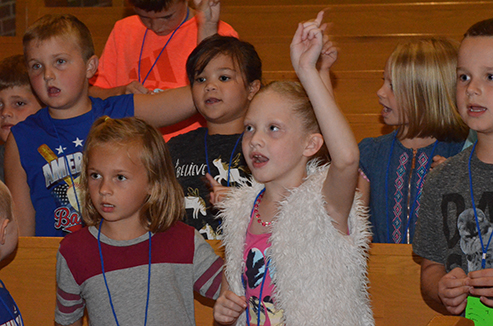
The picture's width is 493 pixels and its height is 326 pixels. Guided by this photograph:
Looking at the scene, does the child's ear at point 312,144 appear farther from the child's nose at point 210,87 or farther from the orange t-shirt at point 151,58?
the orange t-shirt at point 151,58

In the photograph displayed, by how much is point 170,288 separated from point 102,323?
0.68ft

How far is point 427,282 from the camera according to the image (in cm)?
164

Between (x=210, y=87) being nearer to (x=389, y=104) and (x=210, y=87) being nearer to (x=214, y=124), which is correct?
(x=214, y=124)

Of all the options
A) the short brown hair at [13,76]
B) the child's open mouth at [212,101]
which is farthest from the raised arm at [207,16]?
the short brown hair at [13,76]

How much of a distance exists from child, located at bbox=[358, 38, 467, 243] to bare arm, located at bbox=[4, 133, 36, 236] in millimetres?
1197

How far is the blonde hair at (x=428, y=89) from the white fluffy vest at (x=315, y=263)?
788 mm

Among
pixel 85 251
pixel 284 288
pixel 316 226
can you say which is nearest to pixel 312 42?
pixel 316 226

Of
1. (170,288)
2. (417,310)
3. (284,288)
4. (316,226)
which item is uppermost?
(316,226)

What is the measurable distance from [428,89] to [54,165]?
4.51ft

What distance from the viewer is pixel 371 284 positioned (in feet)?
5.99

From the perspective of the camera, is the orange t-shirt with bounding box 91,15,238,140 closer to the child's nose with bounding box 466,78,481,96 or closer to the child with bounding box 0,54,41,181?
the child with bounding box 0,54,41,181

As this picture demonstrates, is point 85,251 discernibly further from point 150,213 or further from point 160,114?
point 160,114

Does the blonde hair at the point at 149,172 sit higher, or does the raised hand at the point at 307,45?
the raised hand at the point at 307,45

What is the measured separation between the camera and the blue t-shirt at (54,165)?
2160 mm
